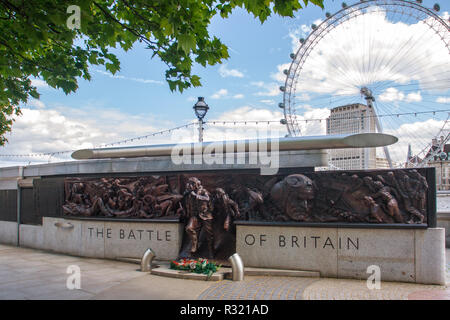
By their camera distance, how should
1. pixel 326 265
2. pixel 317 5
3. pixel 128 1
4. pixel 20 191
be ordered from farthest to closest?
pixel 20 191
pixel 326 265
pixel 128 1
pixel 317 5

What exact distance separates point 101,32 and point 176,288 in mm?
5555

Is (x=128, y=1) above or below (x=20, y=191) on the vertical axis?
above

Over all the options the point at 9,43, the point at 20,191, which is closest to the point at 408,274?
the point at 9,43

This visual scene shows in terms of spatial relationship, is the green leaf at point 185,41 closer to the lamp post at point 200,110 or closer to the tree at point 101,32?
the tree at point 101,32

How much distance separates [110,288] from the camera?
7.83 meters

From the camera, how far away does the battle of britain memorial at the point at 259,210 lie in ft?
27.6

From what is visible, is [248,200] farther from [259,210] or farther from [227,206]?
[227,206]

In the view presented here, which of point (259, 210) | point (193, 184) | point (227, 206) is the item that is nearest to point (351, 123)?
point (259, 210)

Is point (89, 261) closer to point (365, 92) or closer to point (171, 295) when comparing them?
point (171, 295)

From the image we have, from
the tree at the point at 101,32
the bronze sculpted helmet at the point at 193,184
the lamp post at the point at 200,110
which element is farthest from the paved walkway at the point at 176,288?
the lamp post at the point at 200,110

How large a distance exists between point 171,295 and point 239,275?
5.99 ft

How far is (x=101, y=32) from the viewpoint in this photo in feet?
23.5

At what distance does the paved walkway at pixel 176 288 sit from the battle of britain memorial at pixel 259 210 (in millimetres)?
725

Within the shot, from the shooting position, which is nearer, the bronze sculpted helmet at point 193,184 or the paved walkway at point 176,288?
the paved walkway at point 176,288
